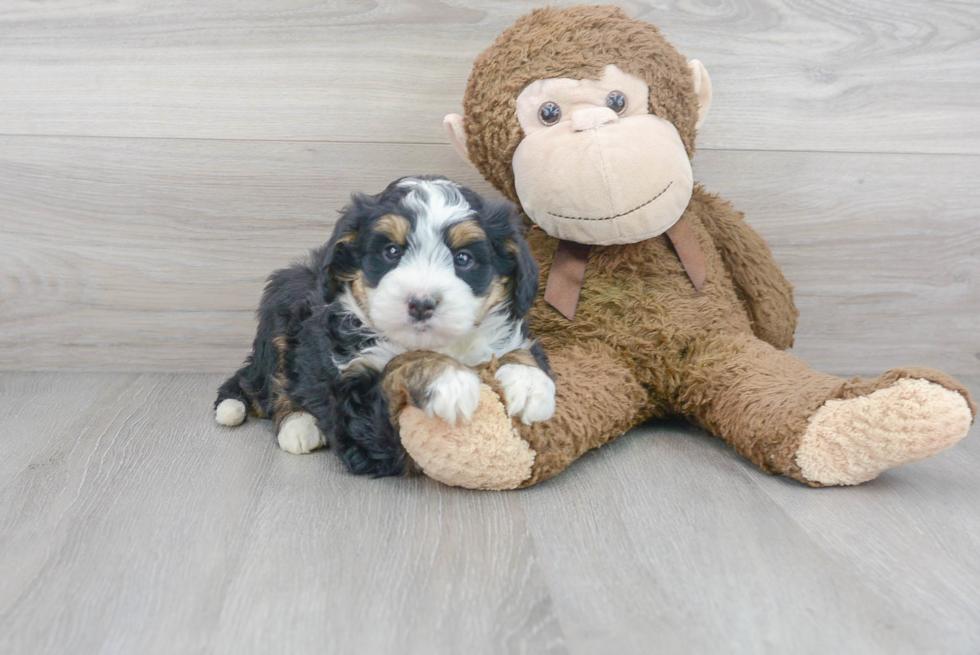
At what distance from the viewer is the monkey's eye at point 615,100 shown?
171cm

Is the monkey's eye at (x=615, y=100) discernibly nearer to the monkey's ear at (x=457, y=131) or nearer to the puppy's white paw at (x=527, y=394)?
the monkey's ear at (x=457, y=131)

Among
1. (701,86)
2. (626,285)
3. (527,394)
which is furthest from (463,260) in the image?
(701,86)

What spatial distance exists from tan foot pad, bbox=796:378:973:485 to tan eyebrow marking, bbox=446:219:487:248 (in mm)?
707

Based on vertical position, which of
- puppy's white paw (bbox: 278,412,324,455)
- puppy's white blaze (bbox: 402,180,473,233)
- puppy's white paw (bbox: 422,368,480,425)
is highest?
puppy's white blaze (bbox: 402,180,473,233)

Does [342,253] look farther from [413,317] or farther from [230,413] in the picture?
[230,413]

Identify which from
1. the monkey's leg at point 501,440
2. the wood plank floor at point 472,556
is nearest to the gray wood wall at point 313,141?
the wood plank floor at point 472,556

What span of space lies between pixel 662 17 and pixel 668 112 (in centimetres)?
46

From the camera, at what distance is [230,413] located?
6.13 feet

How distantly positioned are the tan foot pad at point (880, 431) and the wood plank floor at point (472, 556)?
0.05m

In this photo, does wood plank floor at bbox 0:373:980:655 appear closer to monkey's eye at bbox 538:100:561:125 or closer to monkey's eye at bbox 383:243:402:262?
monkey's eye at bbox 383:243:402:262

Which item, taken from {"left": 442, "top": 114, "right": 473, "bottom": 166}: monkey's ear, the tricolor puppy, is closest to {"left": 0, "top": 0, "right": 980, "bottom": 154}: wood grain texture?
{"left": 442, "top": 114, "right": 473, "bottom": 166}: monkey's ear

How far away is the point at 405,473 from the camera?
5.10ft

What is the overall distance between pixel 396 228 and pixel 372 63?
2.95ft

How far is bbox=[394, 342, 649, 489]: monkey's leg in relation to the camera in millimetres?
1403
